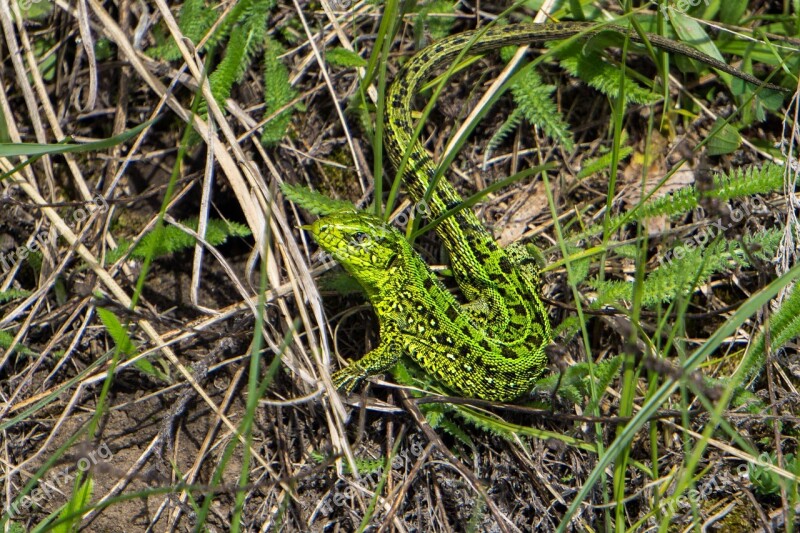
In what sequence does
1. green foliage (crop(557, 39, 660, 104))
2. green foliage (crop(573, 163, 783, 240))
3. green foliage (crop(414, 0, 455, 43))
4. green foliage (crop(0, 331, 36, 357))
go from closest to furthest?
green foliage (crop(573, 163, 783, 240)) → green foliage (crop(0, 331, 36, 357)) → green foliage (crop(557, 39, 660, 104)) → green foliage (crop(414, 0, 455, 43))

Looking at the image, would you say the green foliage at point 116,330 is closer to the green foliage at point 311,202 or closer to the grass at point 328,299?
the grass at point 328,299

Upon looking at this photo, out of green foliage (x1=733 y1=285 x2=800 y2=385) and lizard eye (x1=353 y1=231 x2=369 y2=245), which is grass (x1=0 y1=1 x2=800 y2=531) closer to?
green foliage (x1=733 y1=285 x2=800 y2=385)

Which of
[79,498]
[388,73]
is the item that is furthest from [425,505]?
[388,73]


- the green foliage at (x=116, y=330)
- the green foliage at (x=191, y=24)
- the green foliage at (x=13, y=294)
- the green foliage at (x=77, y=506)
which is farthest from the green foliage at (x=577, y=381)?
the green foliage at (x=13, y=294)

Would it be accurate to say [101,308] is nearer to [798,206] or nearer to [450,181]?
[450,181]

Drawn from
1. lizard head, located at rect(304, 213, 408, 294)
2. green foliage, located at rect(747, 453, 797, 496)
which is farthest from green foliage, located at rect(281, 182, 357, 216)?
green foliage, located at rect(747, 453, 797, 496)

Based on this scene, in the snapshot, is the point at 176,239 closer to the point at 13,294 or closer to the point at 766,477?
the point at 13,294
